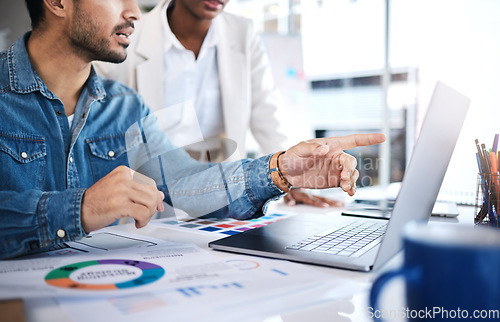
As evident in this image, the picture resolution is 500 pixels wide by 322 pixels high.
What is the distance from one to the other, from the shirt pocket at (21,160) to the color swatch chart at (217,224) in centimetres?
30

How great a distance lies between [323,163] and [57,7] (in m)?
0.78

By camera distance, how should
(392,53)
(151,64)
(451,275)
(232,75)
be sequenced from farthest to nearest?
1. (392,53)
2. (232,75)
3. (151,64)
4. (451,275)

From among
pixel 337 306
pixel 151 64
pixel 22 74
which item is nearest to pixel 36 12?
pixel 22 74

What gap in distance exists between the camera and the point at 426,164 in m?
0.56

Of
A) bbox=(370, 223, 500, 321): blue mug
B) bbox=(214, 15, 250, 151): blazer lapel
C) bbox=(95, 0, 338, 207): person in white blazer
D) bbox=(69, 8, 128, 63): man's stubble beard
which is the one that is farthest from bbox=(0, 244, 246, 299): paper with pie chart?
bbox=(214, 15, 250, 151): blazer lapel

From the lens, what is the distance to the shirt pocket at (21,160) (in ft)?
3.01

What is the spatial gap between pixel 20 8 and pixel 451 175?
1.27 meters

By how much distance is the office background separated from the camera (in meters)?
1.12

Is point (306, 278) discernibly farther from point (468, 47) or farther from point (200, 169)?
point (468, 47)

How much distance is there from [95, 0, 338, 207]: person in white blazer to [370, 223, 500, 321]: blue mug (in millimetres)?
1234

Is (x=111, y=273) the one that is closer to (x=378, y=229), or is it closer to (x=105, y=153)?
(x=378, y=229)

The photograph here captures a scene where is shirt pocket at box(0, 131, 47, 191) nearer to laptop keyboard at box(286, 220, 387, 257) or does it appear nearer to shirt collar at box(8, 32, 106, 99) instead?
shirt collar at box(8, 32, 106, 99)

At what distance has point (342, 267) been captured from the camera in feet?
1.86

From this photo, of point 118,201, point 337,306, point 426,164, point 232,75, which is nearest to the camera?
point 337,306
